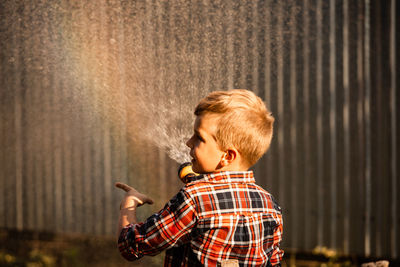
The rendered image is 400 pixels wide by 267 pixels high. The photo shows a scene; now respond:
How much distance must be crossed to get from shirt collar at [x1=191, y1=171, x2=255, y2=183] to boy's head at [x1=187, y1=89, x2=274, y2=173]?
4cm

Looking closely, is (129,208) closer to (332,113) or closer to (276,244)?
(276,244)

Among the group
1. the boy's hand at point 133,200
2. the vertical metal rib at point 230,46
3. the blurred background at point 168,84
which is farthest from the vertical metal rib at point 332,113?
the boy's hand at point 133,200

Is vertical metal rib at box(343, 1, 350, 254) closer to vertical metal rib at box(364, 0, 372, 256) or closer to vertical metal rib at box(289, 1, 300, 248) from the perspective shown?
vertical metal rib at box(364, 0, 372, 256)

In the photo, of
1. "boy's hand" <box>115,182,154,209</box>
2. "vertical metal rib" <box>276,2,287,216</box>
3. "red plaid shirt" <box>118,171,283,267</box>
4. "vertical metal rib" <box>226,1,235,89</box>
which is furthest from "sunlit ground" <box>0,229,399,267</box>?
"red plaid shirt" <box>118,171,283,267</box>

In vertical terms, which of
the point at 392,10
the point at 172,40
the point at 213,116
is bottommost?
the point at 213,116

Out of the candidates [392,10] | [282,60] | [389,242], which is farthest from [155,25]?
[389,242]

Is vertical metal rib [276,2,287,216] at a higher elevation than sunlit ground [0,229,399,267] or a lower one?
higher

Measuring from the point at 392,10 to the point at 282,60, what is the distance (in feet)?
3.04

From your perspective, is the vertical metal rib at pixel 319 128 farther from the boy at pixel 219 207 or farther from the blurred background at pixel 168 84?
the boy at pixel 219 207

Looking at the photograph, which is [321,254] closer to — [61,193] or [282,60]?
[282,60]

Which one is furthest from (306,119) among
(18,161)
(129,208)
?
(18,161)

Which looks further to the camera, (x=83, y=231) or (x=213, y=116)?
(x=83, y=231)

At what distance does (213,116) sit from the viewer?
1.35 meters

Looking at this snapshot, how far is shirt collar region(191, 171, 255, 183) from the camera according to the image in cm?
135
